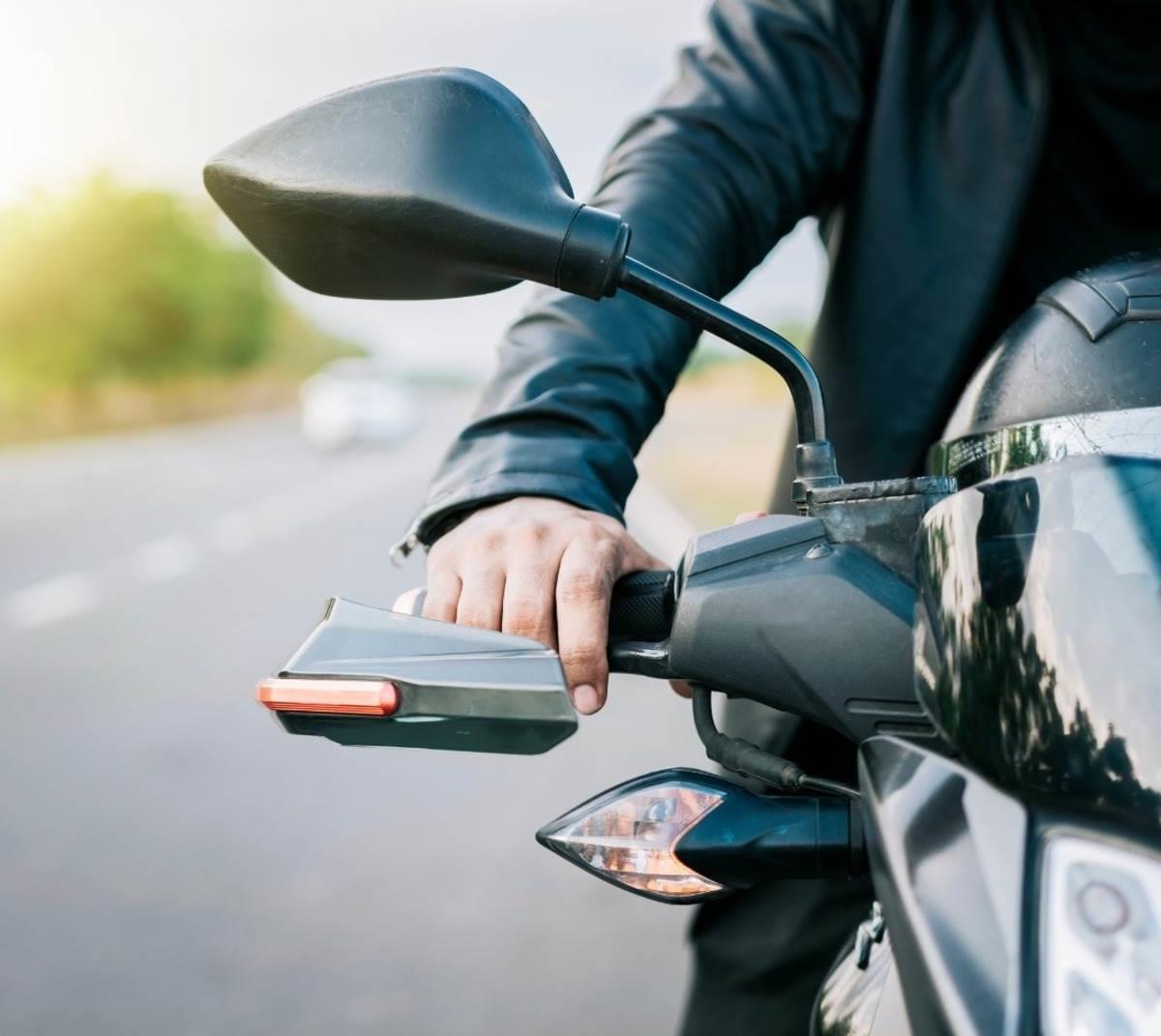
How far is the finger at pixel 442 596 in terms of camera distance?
3.59 ft

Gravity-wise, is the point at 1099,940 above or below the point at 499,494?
below

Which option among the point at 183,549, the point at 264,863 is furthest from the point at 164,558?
the point at 264,863

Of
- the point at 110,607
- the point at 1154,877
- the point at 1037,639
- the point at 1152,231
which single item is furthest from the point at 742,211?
the point at 110,607

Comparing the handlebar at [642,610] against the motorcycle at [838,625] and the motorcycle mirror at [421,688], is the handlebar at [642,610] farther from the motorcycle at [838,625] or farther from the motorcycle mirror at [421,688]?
the motorcycle mirror at [421,688]

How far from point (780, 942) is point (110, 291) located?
5223 centimetres

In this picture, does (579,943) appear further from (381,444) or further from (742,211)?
(381,444)

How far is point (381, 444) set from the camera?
102 feet

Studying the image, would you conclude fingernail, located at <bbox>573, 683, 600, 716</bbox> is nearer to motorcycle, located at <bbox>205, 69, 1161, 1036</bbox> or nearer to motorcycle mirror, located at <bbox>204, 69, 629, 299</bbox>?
motorcycle, located at <bbox>205, 69, 1161, 1036</bbox>

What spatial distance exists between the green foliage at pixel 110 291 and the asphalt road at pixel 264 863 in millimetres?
41562

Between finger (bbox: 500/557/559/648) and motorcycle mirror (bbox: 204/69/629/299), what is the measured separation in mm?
235

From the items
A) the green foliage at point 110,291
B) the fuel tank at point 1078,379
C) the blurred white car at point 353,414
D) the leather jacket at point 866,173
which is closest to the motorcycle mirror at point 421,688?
the fuel tank at point 1078,379

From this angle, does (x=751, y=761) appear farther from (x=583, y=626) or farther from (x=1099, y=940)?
(x=1099, y=940)

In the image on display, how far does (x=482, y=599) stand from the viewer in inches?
42.6

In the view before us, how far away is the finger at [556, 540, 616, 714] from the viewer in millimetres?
1032
